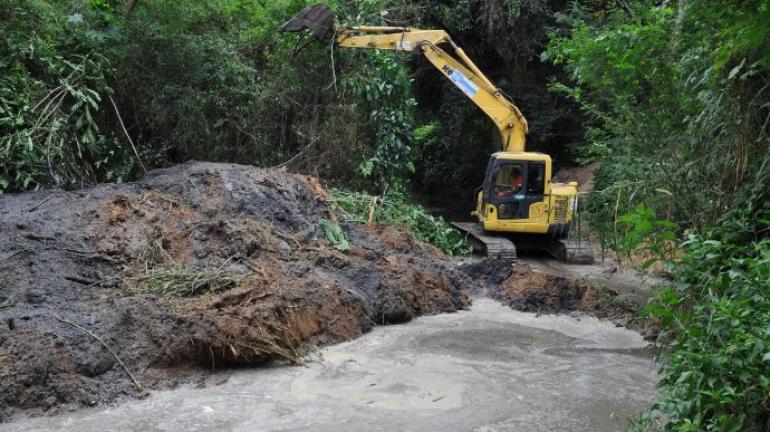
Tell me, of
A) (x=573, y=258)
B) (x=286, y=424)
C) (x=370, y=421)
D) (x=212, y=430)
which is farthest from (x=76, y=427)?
(x=573, y=258)

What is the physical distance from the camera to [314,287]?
30.1 ft

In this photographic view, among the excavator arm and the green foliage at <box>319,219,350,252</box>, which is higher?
the excavator arm

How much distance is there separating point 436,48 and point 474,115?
335 inches

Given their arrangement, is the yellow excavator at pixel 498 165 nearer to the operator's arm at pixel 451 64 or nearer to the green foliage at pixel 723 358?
the operator's arm at pixel 451 64

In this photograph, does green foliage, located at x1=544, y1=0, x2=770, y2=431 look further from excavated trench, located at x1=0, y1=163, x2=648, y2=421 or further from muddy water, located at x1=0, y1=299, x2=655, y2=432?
excavated trench, located at x1=0, y1=163, x2=648, y2=421

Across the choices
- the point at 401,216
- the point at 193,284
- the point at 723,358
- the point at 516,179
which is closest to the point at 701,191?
the point at 723,358

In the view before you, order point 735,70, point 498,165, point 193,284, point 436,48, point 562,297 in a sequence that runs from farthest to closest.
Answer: point 436,48 → point 498,165 → point 562,297 → point 193,284 → point 735,70

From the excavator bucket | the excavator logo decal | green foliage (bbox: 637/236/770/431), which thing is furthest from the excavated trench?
green foliage (bbox: 637/236/770/431)

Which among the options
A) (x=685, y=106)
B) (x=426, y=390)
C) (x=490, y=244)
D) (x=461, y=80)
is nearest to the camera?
(x=685, y=106)

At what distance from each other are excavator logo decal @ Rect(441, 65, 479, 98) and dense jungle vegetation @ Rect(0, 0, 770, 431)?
1214mm

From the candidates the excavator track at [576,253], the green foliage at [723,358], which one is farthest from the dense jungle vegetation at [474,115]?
the excavator track at [576,253]

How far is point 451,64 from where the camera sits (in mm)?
14297

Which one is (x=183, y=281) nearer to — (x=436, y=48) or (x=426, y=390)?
(x=426, y=390)

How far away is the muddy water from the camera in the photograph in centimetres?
631
